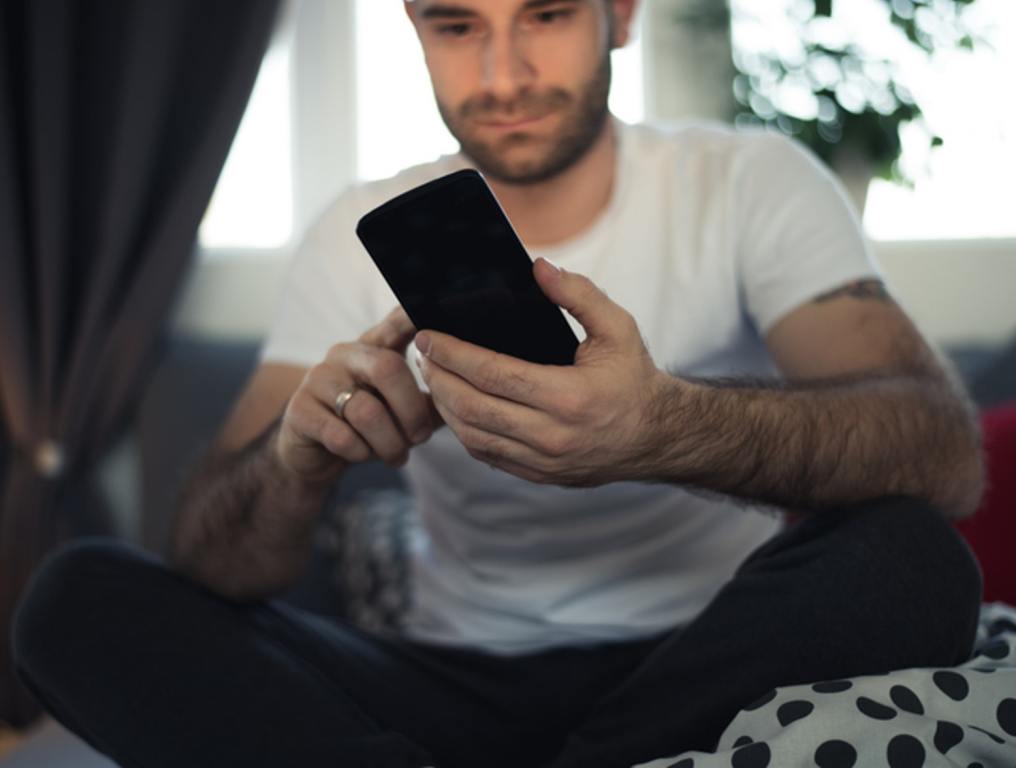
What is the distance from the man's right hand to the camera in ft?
3.02

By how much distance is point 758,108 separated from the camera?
84.5 inches

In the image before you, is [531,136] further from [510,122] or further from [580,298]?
[580,298]

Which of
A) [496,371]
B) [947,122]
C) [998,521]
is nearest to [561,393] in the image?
[496,371]

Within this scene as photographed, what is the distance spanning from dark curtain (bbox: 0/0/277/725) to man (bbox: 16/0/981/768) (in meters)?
0.89

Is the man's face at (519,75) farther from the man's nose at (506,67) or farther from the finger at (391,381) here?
the finger at (391,381)

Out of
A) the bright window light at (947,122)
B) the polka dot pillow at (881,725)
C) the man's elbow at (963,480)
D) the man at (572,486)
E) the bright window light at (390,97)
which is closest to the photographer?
the polka dot pillow at (881,725)

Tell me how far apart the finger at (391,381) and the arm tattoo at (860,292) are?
476 millimetres

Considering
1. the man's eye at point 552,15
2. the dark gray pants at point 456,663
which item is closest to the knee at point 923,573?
the dark gray pants at point 456,663

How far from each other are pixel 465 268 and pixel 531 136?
458 millimetres

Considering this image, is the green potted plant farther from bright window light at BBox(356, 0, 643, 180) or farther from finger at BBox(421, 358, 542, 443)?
finger at BBox(421, 358, 542, 443)

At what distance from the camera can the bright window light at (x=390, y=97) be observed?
244 cm

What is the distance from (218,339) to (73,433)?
1.08 feet

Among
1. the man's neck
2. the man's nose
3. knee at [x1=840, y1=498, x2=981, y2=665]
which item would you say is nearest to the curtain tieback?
the man's neck

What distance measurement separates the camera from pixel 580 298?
2.55 feet
